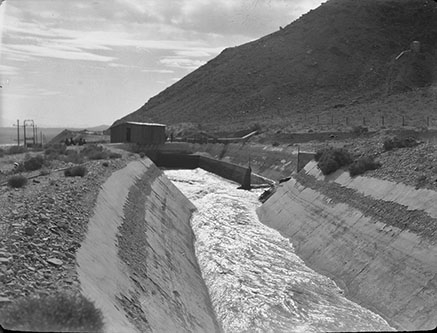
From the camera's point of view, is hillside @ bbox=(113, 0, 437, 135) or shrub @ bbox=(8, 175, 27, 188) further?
hillside @ bbox=(113, 0, 437, 135)

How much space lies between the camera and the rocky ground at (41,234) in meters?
9.91

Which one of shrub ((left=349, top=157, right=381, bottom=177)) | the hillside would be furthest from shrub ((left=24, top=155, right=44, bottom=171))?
the hillside

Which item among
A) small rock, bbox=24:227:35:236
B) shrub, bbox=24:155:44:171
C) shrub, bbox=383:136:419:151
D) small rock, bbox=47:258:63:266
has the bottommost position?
shrub, bbox=24:155:44:171

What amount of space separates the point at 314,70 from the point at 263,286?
106 meters

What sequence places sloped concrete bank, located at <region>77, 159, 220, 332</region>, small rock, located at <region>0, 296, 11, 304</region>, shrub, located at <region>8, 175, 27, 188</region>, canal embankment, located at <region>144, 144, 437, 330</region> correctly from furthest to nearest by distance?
shrub, located at <region>8, 175, 27, 188</region>, canal embankment, located at <region>144, 144, 437, 330</region>, sloped concrete bank, located at <region>77, 159, 220, 332</region>, small rock, located at <region>0, 296, 11, 304</region>

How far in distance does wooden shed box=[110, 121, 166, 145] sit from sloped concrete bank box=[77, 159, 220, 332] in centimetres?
4130

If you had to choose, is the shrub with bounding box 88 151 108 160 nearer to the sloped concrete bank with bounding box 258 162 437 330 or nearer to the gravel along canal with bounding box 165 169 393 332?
the gravel along canal with bounding box 165 169 393 332

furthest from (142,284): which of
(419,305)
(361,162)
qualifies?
(361,162)

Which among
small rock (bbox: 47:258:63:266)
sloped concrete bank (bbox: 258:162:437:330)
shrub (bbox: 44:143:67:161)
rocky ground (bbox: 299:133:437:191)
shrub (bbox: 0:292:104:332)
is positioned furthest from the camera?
shrub (bbox: 44:143:67:161)

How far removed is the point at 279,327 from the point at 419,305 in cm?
436

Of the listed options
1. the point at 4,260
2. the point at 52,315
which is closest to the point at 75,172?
the point at 4,260

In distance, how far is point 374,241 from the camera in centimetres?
1998

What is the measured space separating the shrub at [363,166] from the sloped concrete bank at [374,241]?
0.54 meters

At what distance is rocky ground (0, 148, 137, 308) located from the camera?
9906 mm
